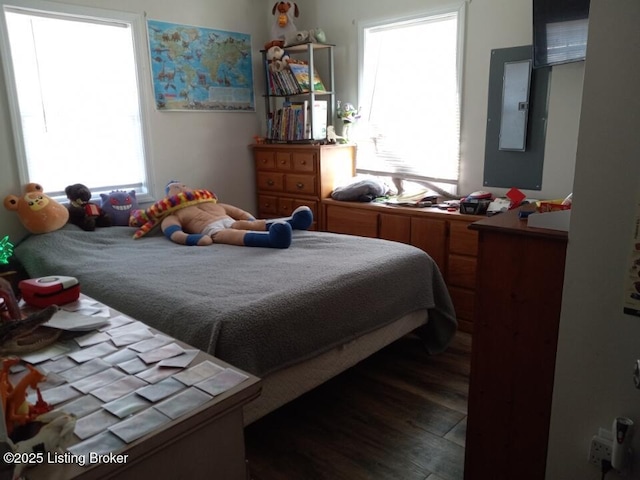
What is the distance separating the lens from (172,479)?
0.88 meters

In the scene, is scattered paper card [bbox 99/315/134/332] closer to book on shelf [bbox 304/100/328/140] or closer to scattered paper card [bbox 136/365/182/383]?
scattered paper card [bbox 136/365/182/383]

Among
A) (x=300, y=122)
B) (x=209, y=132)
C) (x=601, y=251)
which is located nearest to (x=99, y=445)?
(x=601, y=251)

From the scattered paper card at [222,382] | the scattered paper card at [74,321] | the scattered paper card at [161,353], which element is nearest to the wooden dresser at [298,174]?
the scattered paper card at [74,321]

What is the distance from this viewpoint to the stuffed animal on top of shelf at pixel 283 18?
4.02 m

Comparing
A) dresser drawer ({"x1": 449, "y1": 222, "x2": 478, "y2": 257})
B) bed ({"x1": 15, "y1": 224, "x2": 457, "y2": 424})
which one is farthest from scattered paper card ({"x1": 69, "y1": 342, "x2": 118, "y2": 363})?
dresser drawer ({"x1": 449, "y1": 222, "x2": 478, "y2": 257})

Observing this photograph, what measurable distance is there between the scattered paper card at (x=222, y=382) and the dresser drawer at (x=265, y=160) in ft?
10.9

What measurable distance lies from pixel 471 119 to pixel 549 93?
21.3 inches

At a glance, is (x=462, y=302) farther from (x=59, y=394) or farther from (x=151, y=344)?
(x=59, y=394)

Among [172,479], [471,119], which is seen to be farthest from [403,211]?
[172,479]

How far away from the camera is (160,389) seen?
3.17 feet

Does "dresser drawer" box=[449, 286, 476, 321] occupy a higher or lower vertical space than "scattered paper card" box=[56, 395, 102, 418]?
lower

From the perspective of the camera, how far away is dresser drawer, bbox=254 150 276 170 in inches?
166

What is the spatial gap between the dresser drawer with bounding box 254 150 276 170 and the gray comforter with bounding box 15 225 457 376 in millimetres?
1345

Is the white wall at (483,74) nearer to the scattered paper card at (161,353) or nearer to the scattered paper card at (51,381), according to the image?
the scattered paper card at (161,353)
